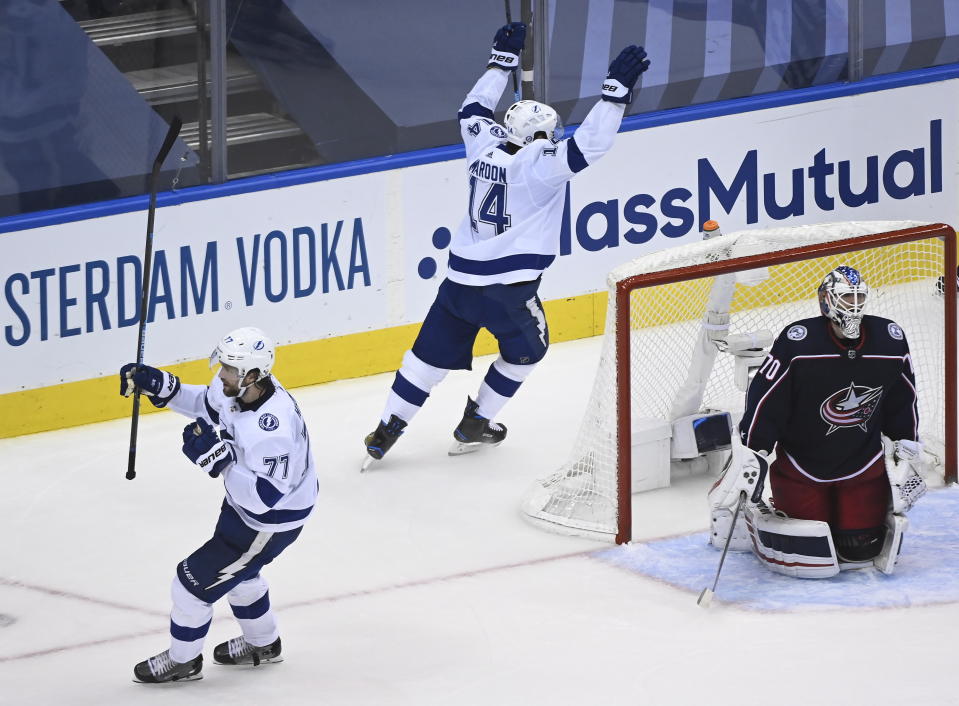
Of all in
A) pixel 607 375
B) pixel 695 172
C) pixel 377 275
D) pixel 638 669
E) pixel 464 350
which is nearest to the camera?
pixel 638 669

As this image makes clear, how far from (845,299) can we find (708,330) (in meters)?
1.03

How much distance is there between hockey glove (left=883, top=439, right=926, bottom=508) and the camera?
18.1 feet

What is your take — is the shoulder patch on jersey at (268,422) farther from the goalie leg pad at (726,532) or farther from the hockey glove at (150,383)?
the goalie leg pad at (726,532)

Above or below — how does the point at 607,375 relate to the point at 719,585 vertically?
Result: above

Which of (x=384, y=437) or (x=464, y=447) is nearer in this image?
(x=384, y=437)

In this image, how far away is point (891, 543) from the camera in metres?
5.55

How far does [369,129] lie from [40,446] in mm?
1796


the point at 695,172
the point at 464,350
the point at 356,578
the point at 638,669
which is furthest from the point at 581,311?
the point at 638,669

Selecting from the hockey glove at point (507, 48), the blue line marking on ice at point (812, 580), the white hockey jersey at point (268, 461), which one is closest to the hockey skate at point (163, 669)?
the white hockey jersey at point (268, 461)

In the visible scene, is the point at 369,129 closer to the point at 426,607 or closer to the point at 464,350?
the point at 464,350

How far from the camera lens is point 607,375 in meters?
6.01

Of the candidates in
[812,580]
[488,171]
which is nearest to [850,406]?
[812,580]

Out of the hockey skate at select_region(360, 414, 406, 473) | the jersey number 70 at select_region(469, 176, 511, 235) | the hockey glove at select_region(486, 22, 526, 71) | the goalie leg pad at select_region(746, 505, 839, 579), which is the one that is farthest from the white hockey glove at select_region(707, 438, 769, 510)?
the hockey glove at select_region(486, 22, 526, 71)

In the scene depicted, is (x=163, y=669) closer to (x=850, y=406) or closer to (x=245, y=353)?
(x=245, y=353)
